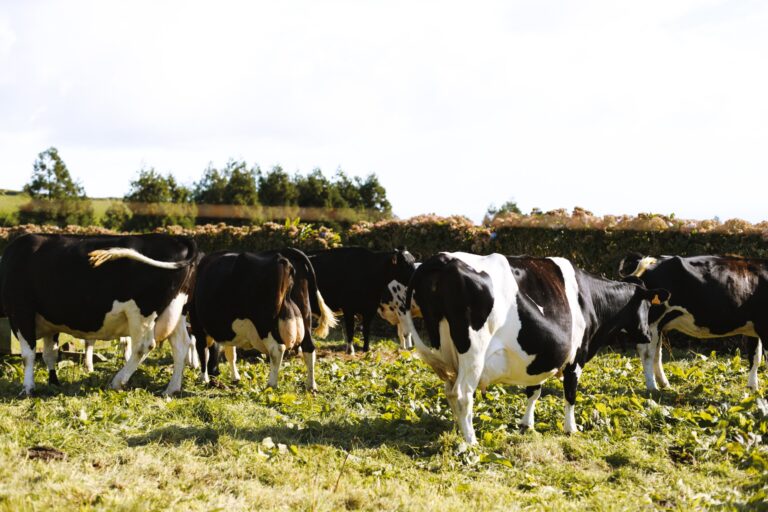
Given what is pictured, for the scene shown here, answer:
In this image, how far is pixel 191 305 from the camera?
402 inches

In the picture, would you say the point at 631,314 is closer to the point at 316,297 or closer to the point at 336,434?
the point at 336,434

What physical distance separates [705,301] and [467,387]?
477 centimetres

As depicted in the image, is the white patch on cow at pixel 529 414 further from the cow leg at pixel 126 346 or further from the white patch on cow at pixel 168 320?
the cow leg at pixel 126 346

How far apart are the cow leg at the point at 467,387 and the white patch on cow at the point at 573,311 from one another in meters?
1.25

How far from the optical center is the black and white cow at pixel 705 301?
392 inches

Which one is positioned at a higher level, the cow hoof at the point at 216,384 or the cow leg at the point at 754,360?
the cow leg at the point at 754,360

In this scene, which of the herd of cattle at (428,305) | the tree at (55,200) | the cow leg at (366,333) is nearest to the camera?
the herd of cattle at (428,305)

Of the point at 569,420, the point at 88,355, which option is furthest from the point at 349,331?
the point at 569,420

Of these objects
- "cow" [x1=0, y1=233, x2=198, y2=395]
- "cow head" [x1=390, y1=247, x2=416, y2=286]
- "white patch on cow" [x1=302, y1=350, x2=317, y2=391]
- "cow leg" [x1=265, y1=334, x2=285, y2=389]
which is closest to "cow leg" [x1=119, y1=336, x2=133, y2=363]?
"cow" [x1=0, y1=233, x2=198, y2=395]

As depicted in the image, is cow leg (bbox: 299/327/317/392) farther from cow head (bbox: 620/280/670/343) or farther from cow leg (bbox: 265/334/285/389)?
cow head (bbox: 620/280/670/343)

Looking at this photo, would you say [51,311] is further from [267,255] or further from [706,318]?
[706,318]

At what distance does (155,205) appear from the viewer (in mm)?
40812

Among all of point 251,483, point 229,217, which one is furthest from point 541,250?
point 229,217

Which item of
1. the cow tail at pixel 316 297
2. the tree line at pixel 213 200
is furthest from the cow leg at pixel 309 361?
the tree line at pixel 213 200
